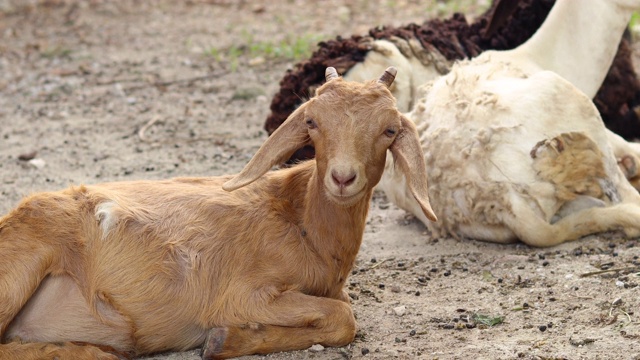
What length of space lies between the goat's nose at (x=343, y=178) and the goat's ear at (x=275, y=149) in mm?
368

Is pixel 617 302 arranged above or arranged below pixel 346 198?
below

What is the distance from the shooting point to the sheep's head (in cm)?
461

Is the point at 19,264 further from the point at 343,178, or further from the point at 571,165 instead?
the point at 571,165

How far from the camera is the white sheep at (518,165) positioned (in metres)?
6.16

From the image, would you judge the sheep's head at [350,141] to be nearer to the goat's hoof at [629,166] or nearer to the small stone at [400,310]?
the small stone at [400,310]

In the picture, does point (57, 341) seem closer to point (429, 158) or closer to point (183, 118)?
point (429, 158)

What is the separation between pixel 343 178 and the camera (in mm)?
4543

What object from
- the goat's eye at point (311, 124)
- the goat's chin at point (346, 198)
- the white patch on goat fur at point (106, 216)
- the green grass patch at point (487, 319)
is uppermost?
the goat's eye at point (311, 124)

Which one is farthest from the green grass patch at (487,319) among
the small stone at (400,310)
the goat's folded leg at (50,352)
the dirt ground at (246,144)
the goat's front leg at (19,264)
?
the goat's front leg at (19,264)

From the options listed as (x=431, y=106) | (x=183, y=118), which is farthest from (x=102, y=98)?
(x=431, y=106)

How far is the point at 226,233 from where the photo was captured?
511 centimetres

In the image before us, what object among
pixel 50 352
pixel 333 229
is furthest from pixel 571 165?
pixel 50 352

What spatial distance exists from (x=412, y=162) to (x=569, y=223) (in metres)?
1.94

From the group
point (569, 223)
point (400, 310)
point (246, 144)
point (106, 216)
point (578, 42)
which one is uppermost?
point (578, 42)
